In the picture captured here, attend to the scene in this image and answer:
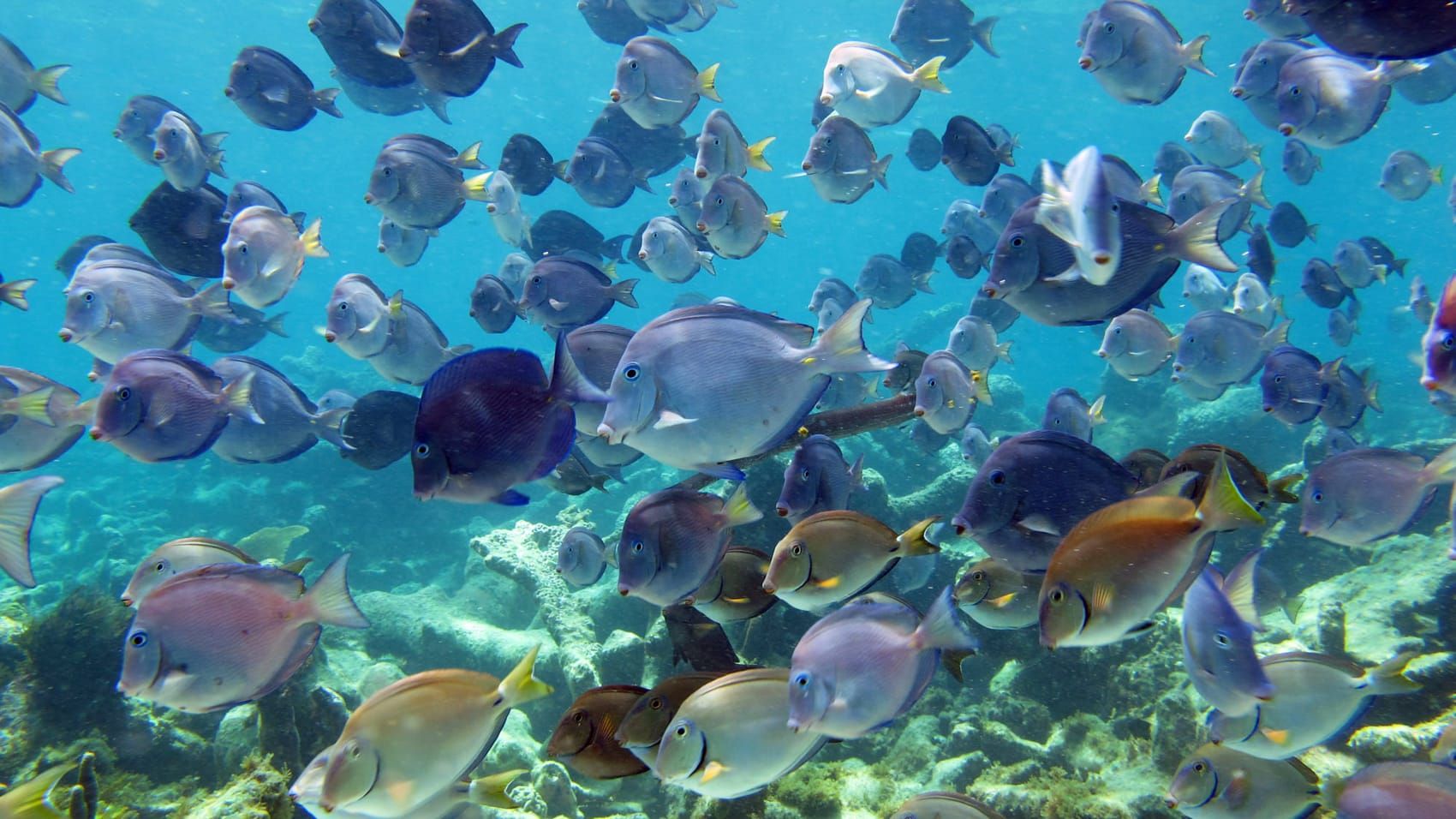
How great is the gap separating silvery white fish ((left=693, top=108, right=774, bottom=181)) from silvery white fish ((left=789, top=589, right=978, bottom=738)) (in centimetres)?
424

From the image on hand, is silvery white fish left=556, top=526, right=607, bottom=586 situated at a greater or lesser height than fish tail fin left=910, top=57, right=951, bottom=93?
lesser

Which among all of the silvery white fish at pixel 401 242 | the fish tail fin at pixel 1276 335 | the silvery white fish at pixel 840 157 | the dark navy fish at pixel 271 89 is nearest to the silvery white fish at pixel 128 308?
the dark navy fish at pixel 271 89

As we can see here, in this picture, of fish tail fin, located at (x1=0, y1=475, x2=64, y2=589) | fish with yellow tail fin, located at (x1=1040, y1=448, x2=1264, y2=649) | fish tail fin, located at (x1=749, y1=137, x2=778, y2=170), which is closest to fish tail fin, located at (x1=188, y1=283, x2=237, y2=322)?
fish tail fin, located at (x1=0, y1=475, x2=64, y2=589)

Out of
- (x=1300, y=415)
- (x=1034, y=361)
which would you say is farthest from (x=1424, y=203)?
(x=1300, y=415)

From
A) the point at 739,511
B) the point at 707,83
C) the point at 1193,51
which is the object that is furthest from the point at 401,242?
the point at 1193,51

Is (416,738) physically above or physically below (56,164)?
below

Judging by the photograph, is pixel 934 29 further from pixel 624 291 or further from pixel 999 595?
pixel 999 595

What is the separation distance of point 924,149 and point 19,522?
8141mm

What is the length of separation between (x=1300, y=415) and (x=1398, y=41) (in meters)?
4.23

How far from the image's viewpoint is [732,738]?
229 centimetres

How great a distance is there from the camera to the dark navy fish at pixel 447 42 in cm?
484

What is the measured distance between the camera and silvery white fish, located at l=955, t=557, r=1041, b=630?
338 cm

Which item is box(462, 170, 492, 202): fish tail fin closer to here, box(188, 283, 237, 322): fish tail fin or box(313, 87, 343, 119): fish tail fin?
box(313, 87, 343, 119): fish tail fin

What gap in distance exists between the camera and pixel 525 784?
16.4 feet
